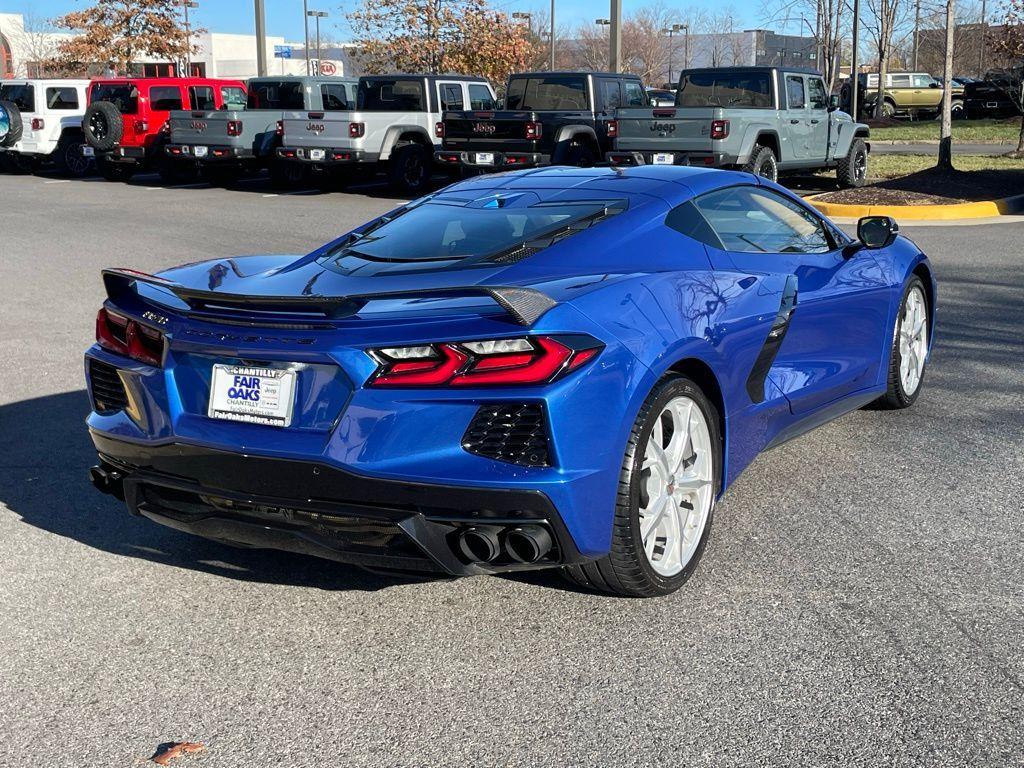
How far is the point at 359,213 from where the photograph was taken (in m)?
Result: 18.4

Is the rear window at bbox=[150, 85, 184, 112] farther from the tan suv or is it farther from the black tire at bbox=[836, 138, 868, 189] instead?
the tan suv

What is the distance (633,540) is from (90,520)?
246 centimetres

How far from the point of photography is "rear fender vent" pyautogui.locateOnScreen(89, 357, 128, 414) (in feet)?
13.5

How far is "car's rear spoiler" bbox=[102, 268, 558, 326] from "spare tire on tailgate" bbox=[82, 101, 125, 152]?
2172 cm

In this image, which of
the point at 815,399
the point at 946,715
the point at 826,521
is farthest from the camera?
the point at 815,399

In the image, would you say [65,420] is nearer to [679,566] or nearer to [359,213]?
[679,566]

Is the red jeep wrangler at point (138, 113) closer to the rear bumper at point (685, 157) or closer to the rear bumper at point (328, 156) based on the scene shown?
the rear bumper at point (328, 156)

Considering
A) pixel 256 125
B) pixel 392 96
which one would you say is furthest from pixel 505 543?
pixel 256 125

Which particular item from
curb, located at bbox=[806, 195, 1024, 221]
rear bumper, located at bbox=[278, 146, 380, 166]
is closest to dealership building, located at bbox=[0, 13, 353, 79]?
rear bumper, located at bbox=[278, 146, 380, 166]

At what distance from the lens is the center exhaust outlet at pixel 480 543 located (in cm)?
352

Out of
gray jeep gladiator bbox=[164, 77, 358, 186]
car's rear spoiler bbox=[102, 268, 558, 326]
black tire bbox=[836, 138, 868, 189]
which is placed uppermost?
gray jeep gladiator bbox=[164, 77, 358, 186]

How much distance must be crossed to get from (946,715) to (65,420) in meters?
4.96

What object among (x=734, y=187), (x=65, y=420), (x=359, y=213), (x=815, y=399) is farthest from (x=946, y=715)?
(x=359, y=213)

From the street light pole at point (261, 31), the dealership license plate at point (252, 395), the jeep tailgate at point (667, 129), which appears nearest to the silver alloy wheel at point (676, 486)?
the dealership license plate at point (252, 395)
